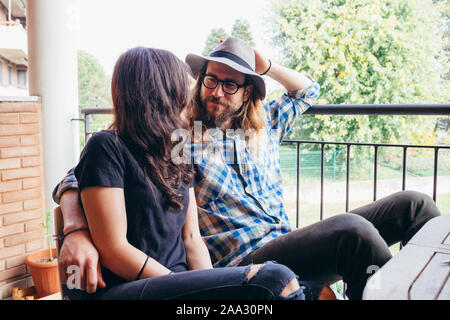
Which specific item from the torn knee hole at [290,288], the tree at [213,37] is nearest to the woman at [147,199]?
the torn knee hole at [290,288]

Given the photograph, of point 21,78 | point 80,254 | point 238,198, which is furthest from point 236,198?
point 21,78

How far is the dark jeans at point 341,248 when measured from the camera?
1087mm

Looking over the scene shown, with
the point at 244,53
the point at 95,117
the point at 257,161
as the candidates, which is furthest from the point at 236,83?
the point at 95,117

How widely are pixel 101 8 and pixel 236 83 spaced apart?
60.4 feet

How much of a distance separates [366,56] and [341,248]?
51.9 ft

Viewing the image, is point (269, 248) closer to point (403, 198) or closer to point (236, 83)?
point (403, 198)

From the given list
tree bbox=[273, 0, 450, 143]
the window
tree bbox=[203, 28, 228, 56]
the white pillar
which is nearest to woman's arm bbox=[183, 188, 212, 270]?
the white pillar

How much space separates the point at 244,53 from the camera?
166cm

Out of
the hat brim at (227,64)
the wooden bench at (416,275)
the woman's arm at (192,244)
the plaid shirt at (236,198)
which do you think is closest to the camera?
the wooden bench at (416,275)

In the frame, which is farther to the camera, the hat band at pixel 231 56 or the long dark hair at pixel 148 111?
the hat band at pixel 231 56

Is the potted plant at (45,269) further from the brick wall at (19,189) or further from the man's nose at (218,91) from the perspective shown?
the man's nose at (218,91)

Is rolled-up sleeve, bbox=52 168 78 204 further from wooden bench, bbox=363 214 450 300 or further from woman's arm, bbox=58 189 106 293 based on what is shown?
wooden bench, bbox=363 214 450 300

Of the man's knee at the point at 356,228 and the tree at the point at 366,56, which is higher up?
the tree at the point at 366,56

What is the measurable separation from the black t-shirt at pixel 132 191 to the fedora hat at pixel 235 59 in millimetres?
735
